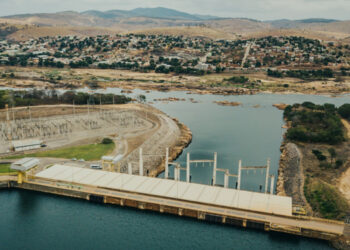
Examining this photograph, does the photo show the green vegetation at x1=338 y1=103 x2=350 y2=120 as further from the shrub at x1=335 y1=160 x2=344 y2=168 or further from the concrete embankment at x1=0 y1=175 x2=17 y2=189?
the concrete embankment at x1=0 y1=175 x2=17 y2=189

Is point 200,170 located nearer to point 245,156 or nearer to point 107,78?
point 245,156

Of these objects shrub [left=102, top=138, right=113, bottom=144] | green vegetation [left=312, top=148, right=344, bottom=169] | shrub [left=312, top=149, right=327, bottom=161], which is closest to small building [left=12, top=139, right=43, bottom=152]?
shrub [left=102, top=138, right=113, bottom=144]

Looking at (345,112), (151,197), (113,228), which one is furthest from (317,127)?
(113,228)

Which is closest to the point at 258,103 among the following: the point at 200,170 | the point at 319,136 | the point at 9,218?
the point at 319,136

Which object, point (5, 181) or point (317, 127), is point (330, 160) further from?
point (5, 181)

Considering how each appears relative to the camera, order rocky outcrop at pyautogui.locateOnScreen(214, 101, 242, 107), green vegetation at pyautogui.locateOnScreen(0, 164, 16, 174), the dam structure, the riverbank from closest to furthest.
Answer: the dam structure
green vegetation at pyautogui.locateOnScreen(0, 164, 16, 174)
rocky outcrop at pyautogui.locateOnScreen(214, 101, 242, 107)
the riverbank

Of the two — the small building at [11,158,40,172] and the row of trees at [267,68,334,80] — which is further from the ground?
the row of trees at [267,68,334,80]
